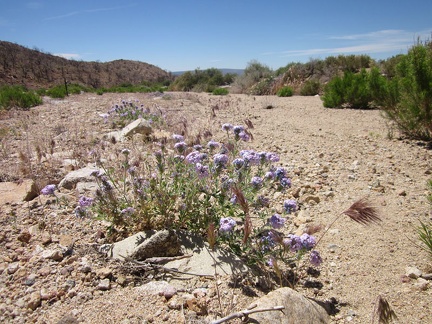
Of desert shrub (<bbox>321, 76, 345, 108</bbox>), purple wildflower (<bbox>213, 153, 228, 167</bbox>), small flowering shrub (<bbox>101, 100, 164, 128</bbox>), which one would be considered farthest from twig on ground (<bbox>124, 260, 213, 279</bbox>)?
desert shrub (<bbox>321, 76, 345, 108</bbox>)

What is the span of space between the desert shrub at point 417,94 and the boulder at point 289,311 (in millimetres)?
5344

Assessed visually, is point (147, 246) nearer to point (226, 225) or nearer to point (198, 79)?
point (226, 225)

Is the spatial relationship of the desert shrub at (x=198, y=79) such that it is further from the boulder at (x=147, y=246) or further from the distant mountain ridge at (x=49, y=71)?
the boulder at (x=147, y=246)

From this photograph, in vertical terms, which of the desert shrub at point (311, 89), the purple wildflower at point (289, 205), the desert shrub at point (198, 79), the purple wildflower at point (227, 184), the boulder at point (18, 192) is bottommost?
the boulder at point (18, 192)

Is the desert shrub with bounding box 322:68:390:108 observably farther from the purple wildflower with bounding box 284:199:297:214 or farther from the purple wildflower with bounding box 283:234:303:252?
the purple wildflower with bounding box 283:234:303:252

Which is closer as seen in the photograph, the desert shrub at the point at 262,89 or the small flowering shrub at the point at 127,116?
the small flowering shrub at the point at 127,116

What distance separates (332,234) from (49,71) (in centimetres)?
5184

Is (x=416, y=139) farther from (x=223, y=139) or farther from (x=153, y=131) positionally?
(x=153, y=131)

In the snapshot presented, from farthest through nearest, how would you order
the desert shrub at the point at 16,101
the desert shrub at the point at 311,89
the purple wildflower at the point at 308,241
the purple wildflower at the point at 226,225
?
the desert shrub at the point at 311,89 → the desert shrub at the point at 16,101 → the purple wildflower at the point at 226,225 → the purple wildflower at the point at 308,241

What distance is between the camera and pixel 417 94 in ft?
20.0

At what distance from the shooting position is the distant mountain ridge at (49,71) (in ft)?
140

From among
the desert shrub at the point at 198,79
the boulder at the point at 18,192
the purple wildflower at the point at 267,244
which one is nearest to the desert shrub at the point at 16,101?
the boulder at the point at 18,192

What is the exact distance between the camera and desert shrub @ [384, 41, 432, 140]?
5.93 m

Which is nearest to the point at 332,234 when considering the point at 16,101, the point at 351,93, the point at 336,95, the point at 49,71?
the point at 351,93
